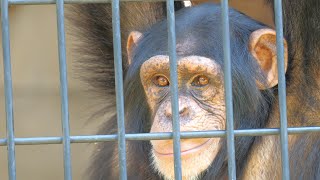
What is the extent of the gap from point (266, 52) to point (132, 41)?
0.82 meters

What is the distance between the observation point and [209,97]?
371cm

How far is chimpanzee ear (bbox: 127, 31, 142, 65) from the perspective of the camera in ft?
13.4

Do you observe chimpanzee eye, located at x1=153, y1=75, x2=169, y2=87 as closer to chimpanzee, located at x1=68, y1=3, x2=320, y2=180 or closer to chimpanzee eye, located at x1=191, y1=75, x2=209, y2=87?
chimpanzee, located at x1=68, y1=3, x2=320, y2=180

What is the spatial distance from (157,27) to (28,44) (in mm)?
3216

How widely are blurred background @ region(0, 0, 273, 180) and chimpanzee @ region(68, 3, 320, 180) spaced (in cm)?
286

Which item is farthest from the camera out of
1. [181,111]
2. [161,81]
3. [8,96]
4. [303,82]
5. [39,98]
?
[39,98]

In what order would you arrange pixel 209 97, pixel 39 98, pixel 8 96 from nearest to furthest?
pixel 8 96 → pixel 209 97 → pixel 39 98

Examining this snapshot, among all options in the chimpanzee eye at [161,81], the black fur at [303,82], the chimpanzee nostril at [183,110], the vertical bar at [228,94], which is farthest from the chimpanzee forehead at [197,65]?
the vertical bar at [228,94]

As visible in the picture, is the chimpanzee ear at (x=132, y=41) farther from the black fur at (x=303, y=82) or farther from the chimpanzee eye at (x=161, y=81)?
the black fur at (x=303, y=82)

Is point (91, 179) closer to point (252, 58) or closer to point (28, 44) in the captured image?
point (252, 58)

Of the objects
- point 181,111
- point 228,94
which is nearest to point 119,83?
point 228,94

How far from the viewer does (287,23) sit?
11.6 ft

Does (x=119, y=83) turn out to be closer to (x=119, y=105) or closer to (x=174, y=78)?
(x=119, y=105)

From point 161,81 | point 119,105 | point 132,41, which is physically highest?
point 132,41
